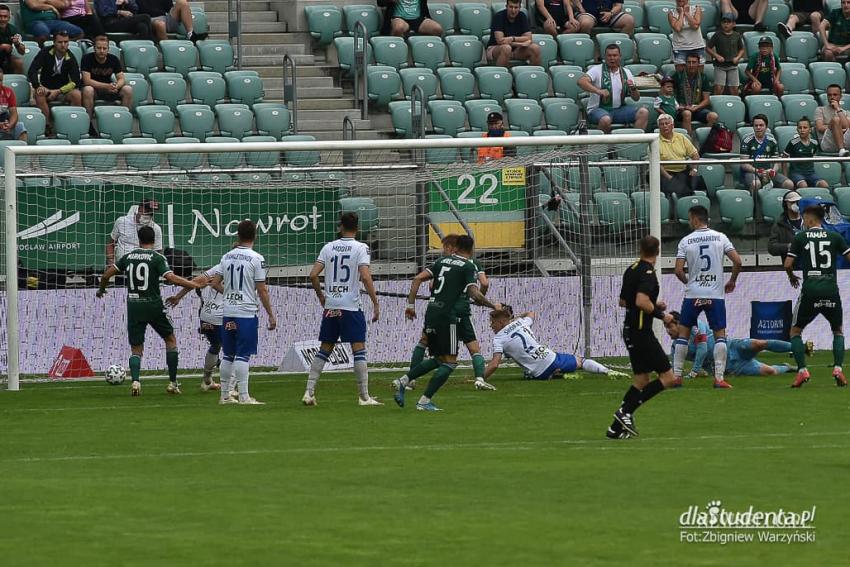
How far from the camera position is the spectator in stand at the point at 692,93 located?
26.9m

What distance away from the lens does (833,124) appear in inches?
1039

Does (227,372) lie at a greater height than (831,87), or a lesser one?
lesser

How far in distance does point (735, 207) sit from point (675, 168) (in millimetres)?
1127

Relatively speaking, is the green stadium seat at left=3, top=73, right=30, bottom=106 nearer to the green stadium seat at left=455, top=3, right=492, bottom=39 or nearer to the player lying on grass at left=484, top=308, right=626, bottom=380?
the green stadium seat at left=455, top=3, right=492, bottom=39

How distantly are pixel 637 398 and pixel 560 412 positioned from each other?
2.78 metres

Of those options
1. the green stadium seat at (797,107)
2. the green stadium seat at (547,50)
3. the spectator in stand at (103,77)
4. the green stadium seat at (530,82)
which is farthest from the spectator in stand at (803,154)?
the spectator in stand at (103,77)

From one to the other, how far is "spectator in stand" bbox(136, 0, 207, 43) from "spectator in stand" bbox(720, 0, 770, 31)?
9.79 m

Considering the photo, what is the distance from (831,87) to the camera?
87.7 ft

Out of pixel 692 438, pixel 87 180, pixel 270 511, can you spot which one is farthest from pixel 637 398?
pixel 87 180

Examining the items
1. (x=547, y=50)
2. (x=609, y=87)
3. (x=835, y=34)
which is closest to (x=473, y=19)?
(x=547, y=50)

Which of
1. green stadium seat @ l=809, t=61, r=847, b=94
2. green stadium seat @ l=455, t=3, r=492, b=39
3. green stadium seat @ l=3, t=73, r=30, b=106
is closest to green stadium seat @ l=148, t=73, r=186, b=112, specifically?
green stadium seat @ l=3, t=73, r=30, b=106

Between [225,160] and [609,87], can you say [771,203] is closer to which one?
[609,87]

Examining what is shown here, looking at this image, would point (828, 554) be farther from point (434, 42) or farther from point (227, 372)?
point (434, 42)

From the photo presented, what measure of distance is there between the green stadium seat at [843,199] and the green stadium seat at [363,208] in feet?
24.5
